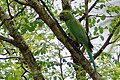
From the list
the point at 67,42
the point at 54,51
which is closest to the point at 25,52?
the point at 54,51

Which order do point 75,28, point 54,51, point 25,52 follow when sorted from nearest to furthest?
point 75,28 < point 25,52 < point 54,51

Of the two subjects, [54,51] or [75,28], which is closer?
[75,28]

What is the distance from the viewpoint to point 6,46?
4.53 feet

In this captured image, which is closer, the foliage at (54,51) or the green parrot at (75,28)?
the green parrot at (75,28)

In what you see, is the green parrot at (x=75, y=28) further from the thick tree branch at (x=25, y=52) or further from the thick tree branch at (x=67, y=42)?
the thick tree branch at (x=25, y=52)

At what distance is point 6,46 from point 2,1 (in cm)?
21

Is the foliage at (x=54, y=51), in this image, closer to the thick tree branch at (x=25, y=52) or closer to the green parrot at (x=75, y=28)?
the thick tree branch at (x=25, y=52)

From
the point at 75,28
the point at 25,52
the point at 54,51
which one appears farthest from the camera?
the point at 54,51

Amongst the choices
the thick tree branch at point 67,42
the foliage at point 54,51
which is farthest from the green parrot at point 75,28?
the foliage at point 54,51

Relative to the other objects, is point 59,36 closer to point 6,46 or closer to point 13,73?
point 13,73

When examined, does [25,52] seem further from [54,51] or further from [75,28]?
[75,28]

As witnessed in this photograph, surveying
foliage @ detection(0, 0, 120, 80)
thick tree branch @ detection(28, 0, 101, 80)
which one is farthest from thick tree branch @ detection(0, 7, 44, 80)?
thick tree branch @ detection(28, 0, 101, 80)

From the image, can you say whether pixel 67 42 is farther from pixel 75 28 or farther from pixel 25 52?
pixel 25 52

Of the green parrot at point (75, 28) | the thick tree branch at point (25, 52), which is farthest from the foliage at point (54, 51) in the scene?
the green parrot at point (75, 28)
